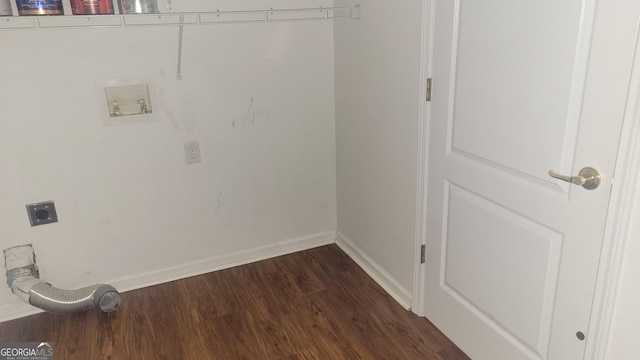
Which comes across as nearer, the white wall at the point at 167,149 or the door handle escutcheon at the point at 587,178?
the door handle escutcheon at the point at 587,178

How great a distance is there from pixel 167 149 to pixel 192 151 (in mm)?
129

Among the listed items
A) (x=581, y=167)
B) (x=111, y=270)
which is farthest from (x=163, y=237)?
(x=581, y=167)

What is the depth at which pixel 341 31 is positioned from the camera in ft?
8.20

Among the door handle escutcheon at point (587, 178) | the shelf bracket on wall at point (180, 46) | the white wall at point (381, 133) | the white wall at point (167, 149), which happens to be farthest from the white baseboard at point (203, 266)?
the door handle escutcheon at point (587, 178)

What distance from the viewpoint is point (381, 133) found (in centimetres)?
227

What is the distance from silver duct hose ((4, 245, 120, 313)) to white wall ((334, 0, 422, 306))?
1.39 meters

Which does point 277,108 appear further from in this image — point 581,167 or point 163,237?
point 581,167

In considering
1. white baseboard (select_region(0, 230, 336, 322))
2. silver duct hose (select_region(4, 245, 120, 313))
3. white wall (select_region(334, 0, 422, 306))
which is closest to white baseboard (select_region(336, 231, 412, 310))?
white wall (select_region(334, 0, 422, 306))

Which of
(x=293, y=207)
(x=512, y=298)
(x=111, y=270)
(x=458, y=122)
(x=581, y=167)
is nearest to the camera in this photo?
(x=581, y=167)

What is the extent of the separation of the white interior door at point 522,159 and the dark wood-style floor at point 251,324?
30cm

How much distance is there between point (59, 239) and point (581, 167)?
2.33 m

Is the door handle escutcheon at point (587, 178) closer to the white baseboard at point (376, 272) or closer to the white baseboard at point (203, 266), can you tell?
the white baseboard at point (376, 272)

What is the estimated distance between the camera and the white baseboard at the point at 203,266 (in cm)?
227

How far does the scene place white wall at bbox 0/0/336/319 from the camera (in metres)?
2.10
